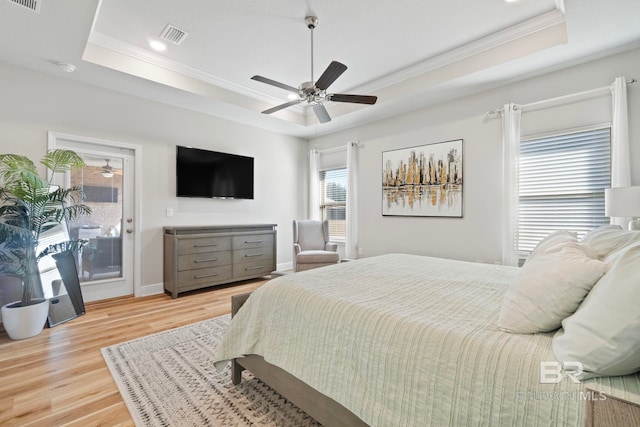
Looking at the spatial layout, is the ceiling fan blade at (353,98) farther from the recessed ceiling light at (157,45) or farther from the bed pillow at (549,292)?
the bed pillow at (549,292)

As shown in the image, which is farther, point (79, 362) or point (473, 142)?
point (473, 142)

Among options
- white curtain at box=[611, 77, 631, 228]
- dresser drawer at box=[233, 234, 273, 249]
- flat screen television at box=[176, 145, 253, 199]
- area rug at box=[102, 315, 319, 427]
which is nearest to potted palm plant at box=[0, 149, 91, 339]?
area rug at box=[102, 315, 319, 427]

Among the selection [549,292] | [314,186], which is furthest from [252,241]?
[549,292]

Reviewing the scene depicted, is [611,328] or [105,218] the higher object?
[105,218]

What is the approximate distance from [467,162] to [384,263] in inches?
87.5

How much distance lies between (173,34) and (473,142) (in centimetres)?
366

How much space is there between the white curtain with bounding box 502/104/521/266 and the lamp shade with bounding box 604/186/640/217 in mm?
1076

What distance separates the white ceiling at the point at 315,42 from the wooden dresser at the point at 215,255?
1.82m

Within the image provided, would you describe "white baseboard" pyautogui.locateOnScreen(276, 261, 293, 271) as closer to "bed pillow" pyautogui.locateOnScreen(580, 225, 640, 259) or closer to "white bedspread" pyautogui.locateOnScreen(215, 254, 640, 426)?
"white bedspread" pyautogui.locateOnScreen(215, 254, 640, 426)

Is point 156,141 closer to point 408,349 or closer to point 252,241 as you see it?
point 252,241

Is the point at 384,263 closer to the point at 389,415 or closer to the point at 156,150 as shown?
the point at 389,415

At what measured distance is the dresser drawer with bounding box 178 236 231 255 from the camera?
384 centimetres

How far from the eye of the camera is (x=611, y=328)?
0.78m

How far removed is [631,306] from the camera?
761mm
